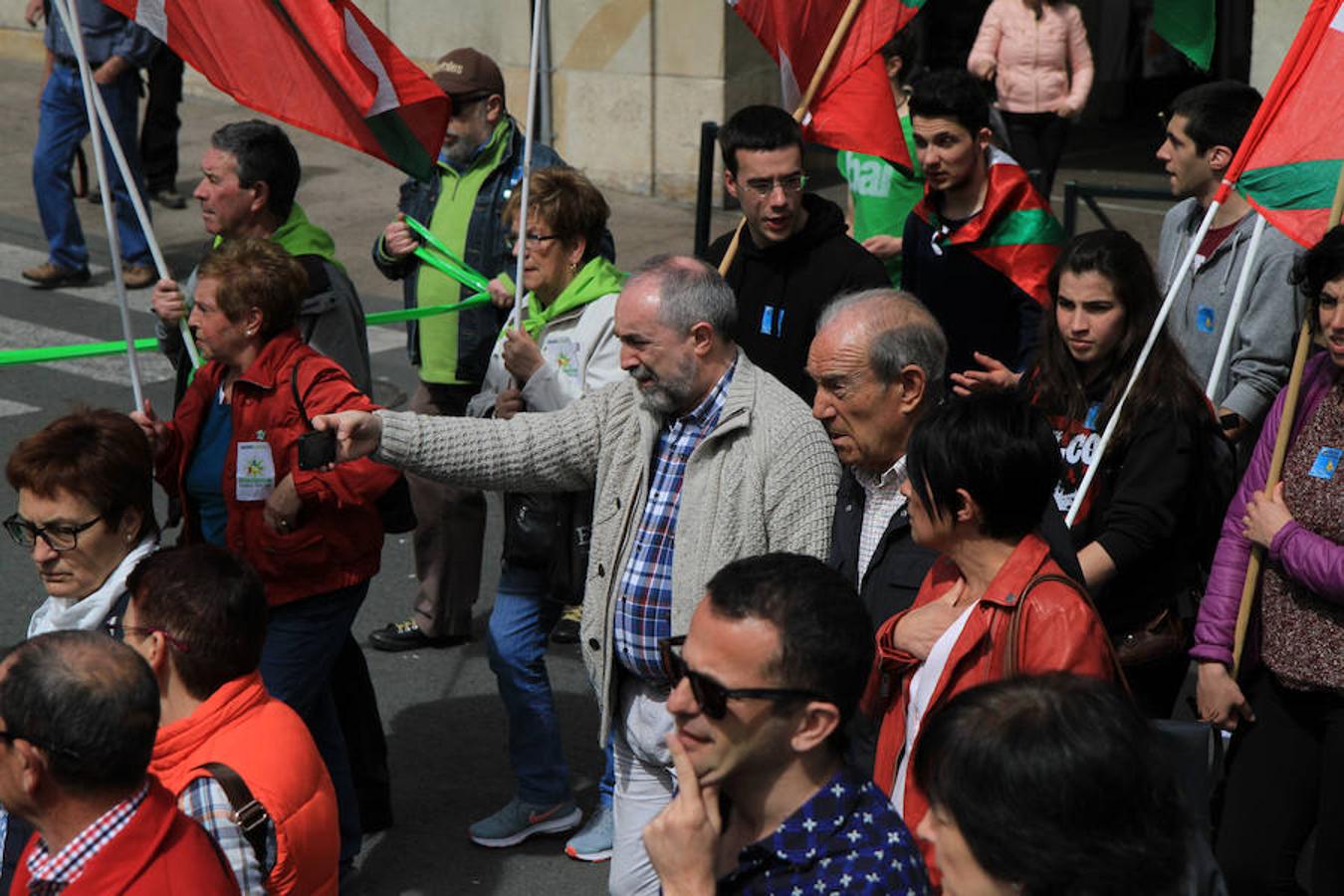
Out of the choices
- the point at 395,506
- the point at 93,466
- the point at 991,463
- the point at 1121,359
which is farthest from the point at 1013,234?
the point at 93,466

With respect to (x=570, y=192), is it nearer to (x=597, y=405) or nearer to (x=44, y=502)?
(x=597, y=405)

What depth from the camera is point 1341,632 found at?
175 inches

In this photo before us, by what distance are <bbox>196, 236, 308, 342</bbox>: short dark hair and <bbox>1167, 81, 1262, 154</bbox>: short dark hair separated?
2.72 metres

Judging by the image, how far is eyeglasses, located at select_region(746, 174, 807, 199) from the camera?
6023 mm

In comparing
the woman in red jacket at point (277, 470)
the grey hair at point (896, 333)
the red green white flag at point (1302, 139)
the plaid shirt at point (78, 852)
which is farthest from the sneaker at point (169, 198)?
the plaid shirt at point (78, 852)

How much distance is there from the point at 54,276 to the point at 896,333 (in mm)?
8912

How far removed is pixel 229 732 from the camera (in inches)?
153

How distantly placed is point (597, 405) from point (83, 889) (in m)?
2.07

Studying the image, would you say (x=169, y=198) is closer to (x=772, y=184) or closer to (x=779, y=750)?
(x=772, y=184)

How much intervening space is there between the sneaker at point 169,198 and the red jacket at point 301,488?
9250 mm

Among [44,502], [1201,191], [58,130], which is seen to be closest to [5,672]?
[44,502]

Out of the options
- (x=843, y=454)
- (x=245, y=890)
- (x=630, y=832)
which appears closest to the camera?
(x=245, y=890)

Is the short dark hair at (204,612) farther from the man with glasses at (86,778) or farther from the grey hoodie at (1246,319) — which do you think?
the grey hoodie at (1246,319)

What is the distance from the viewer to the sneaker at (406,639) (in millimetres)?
7348
